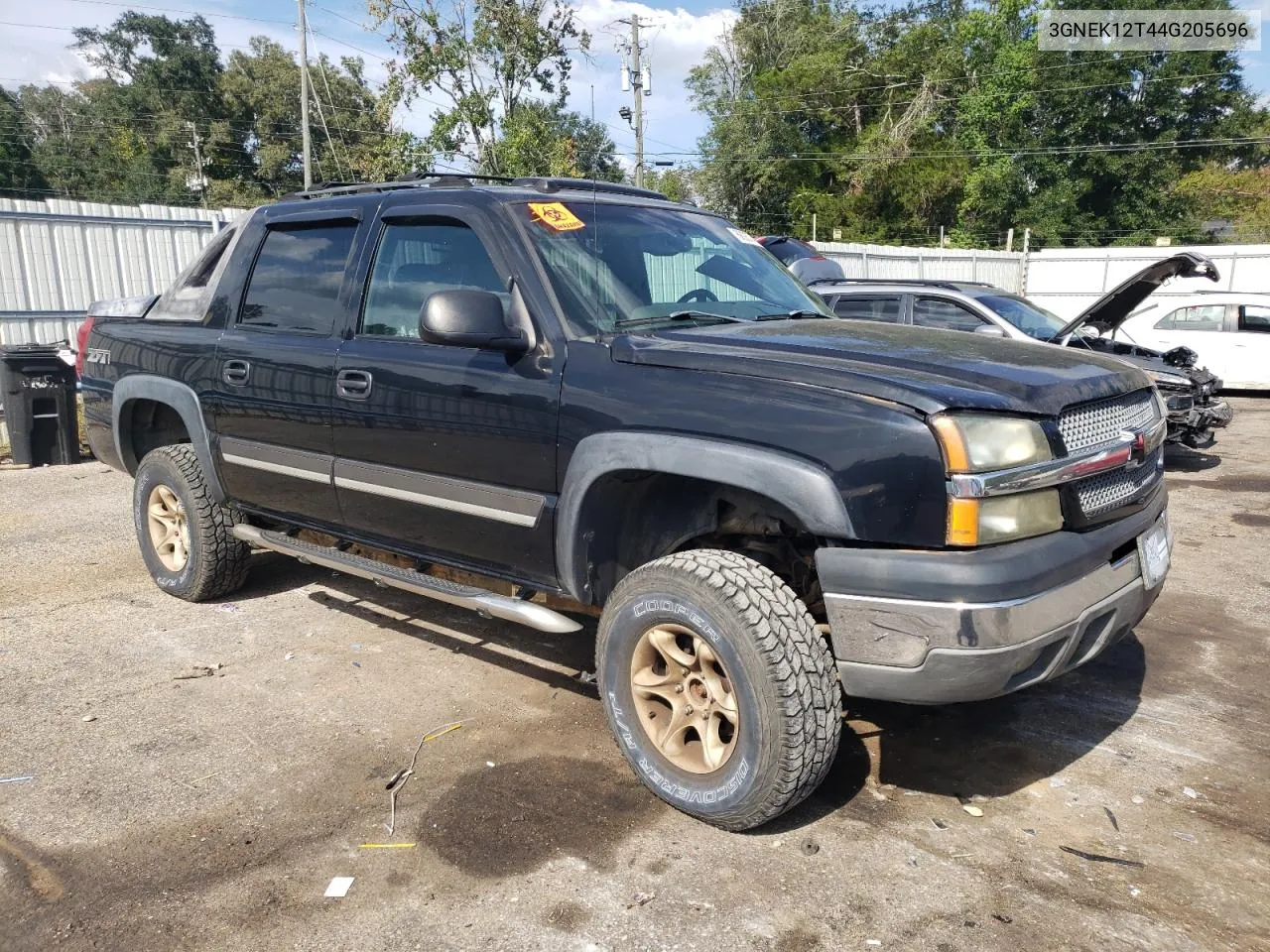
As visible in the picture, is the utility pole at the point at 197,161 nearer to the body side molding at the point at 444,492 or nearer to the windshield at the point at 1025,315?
the windshield at the point at 1025,315

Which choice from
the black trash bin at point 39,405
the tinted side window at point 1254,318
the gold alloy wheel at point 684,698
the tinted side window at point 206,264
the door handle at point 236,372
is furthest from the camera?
the tinted side window at point 1254,318

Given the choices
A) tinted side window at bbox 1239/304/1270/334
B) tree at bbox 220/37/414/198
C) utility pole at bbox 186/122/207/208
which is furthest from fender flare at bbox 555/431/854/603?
utility pole at bbox 186/122/207/208

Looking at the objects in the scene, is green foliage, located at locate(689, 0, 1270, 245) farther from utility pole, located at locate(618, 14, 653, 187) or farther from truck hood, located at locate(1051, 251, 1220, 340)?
truck hood, located at locate(1051, 251, 1220, 340)

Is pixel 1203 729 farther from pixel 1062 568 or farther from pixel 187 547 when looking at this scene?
pixel 187 547

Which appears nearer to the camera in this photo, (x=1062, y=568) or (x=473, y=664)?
(x=1062, y=568)

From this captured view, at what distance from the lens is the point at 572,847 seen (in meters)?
2.90

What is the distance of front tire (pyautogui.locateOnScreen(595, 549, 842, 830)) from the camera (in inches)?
108

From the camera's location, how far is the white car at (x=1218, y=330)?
1375 centimetres

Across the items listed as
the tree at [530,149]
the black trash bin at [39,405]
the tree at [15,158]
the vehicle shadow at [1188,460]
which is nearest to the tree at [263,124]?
the tree at [15,158]

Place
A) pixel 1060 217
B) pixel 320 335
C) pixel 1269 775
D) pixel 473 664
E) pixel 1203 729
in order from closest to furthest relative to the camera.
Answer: pixel 1269 775 < pixel 1203 729 < pixel 320 335 < pixel 473 664 < pixel 1060 217

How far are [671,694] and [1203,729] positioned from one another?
7.17 feet

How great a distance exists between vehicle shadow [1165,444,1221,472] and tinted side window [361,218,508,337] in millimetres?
8140

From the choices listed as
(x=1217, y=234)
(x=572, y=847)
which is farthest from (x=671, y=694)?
(x=1217, y=234)

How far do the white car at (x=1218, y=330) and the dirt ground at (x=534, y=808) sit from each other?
10404 mm
